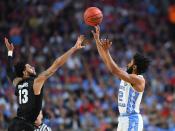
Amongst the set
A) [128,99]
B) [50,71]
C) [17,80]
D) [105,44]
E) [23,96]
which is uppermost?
[105,44]

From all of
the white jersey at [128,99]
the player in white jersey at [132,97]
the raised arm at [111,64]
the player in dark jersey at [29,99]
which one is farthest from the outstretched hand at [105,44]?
the white jersey at [128,99]

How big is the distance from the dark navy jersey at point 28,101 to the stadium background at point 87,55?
335 centimetres

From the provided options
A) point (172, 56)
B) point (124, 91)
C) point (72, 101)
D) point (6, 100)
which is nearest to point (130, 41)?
point (172, 56)

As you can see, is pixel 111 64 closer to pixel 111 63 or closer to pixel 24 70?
pixel 111 63

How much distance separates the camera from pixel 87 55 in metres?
19.8

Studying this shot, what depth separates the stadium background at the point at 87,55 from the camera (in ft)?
55.5

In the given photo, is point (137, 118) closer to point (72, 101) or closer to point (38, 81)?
point (38, 81)

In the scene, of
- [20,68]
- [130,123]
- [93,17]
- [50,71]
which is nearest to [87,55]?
[93,17]

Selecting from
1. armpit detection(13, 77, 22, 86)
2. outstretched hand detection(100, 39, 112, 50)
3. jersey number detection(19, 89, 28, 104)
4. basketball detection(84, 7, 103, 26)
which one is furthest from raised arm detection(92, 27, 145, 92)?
armpit detection(13, 77, 22, 86)

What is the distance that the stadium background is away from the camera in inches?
666

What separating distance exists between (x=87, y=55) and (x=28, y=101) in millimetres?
9119

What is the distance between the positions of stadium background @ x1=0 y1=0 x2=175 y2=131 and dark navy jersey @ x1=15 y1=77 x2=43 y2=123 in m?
3.35

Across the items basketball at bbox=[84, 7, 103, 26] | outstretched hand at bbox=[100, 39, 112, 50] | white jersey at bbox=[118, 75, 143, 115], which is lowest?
white jersey at bbox=[118, 75, 143, 115]

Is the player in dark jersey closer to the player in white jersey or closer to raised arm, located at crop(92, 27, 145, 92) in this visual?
raised arm, located at crop(92, 27, 145, 92)
